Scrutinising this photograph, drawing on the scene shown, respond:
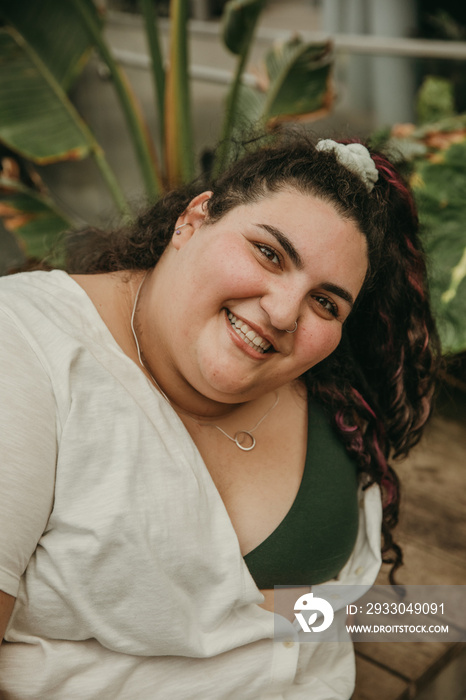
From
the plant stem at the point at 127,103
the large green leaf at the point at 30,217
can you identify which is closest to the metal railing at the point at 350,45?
the plant stem at the point at 127,103

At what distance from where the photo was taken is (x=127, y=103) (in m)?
2.87

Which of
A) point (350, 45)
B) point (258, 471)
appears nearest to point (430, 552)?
point (258, 471)

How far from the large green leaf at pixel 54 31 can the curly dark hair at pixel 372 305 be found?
147cm

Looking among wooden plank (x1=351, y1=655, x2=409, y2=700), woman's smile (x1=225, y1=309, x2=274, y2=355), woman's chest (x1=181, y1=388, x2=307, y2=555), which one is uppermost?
woman's smile (x1=225, y1=309, x2=274, y2=355)

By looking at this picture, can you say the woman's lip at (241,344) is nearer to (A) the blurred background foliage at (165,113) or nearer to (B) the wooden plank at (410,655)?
(B) the wooden plank at (410,655)

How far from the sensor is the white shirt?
1014 mm

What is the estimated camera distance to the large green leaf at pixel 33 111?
282cm

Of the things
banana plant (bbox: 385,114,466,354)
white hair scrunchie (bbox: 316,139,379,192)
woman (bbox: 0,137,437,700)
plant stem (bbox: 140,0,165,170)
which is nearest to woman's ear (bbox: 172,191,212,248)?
woman (bbox: 0,137,437,700)

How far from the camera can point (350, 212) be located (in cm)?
127

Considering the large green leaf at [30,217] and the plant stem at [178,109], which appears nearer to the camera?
the plant stem at [178,109]

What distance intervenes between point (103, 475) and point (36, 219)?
84.0 inches

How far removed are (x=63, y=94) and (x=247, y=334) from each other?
7.19 ft

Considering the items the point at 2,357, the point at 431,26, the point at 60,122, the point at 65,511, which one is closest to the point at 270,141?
the point at 2,357

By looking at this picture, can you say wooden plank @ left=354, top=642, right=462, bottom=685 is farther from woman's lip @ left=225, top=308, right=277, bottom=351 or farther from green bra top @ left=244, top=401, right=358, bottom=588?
woman's lip @ left=225, top=308, right=277, bottom=351
